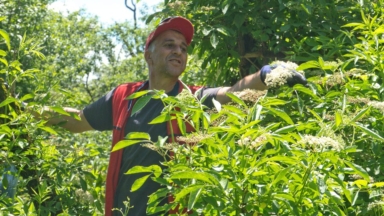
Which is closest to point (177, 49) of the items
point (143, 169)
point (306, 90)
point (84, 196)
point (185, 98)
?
point (84, 196)

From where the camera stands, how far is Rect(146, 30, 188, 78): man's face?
4.22 meters

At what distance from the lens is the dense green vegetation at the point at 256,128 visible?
2.57 meters

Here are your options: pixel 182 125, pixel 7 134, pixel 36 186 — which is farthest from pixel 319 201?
pixel 36 186

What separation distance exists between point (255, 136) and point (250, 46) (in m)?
2.20

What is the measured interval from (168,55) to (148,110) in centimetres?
36

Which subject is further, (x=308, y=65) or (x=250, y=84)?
(x=250, y=84)

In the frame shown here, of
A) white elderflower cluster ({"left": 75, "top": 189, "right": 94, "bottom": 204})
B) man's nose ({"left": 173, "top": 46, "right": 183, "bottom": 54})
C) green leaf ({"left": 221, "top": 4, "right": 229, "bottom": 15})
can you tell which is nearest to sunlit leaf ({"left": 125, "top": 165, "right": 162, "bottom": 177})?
white elderflower cluster ({"left": 75, "top": 189, "right": 94, "bottom": 204})

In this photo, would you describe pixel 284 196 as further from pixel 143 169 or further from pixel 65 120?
pixel 65 120

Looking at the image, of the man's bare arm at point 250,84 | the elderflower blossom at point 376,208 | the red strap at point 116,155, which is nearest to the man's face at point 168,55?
the red strap at point 116,155

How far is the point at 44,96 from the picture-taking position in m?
3.96

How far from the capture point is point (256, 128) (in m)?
2.66

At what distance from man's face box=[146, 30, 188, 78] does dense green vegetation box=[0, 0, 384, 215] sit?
0.20 m

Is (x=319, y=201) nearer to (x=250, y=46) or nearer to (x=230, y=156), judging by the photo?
(x=230, y=156)

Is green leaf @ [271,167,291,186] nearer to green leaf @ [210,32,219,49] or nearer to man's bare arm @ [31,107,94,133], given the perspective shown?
man's bare arm @ [31,107,94,133]
